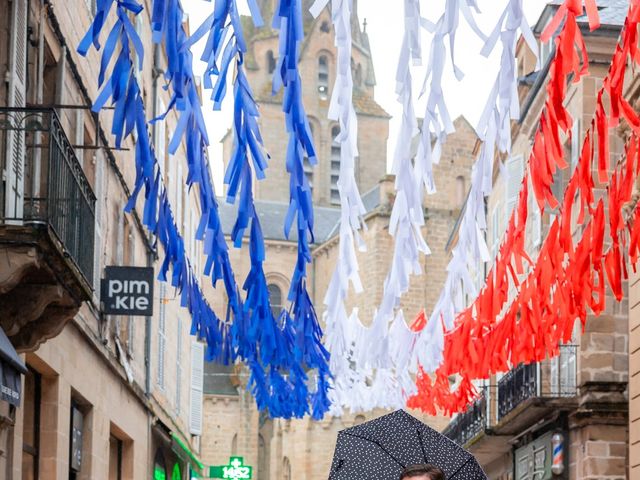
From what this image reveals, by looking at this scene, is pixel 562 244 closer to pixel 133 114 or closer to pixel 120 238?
pixel 133 114

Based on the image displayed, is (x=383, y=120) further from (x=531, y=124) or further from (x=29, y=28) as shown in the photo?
(x=29, y=28)

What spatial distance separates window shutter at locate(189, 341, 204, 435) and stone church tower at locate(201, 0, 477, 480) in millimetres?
19745

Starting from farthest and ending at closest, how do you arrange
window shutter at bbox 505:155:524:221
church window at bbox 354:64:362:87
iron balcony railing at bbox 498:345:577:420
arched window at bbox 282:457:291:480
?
1. church window at bbox 354:64:362:87
2. arched window at bbox 282:457:291:480
3. window shutter at bbox 505:155:524:221
4. iron balcony railing at bbox 498:345:577:420

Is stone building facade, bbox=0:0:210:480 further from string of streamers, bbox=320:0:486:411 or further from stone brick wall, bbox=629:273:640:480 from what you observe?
stone brick wall, bbox=629:273:640:480

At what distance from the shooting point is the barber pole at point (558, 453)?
24531 millimetres

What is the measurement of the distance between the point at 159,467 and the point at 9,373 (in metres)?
17.1

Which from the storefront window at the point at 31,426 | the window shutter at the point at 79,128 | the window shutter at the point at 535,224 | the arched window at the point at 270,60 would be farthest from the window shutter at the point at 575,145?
the arched window at the point at 270,60

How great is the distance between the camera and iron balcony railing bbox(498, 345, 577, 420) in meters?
24.1

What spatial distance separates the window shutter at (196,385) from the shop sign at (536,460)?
778 centimetres

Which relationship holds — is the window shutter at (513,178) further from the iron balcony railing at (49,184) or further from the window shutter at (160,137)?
the iron balcony railing at (49,184)

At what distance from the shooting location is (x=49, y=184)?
10.5 m

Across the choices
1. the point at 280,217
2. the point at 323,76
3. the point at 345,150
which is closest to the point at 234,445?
the point at 280,217

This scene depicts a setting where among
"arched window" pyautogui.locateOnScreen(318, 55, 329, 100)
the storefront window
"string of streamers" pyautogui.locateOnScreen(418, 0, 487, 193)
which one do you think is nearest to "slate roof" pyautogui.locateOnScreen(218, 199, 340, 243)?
"arched window" pyautogui.locateOnScreen(318, 55, 329, 100)

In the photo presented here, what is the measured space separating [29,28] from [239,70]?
6.00m
